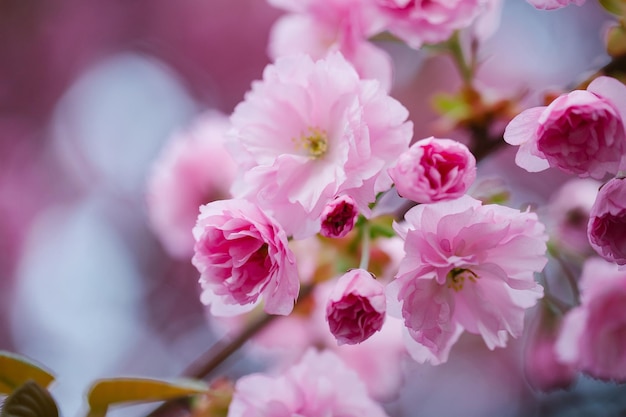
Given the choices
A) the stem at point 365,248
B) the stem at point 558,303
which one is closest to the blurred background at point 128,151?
the stem at point 558,303

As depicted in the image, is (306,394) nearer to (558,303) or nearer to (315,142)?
(315,142)

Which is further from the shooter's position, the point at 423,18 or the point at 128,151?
the point at 128,151

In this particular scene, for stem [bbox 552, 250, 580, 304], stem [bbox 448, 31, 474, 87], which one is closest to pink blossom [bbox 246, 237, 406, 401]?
stem [bbox 552, 250, 580, 304]

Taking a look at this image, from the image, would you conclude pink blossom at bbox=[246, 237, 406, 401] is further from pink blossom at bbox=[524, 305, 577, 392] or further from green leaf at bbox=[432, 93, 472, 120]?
green leaf at bbox=[432, 93, 472, 120]

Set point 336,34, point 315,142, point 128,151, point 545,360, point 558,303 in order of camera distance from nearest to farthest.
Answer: point 315,142, point 336,34, point 558,303, point 545,360, point 128,151

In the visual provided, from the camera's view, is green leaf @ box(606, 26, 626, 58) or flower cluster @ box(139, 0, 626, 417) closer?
flower cluster @ box(139, 0, 626, 417)

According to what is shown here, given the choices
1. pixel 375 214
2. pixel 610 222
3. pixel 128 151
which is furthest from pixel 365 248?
pixel 128 151

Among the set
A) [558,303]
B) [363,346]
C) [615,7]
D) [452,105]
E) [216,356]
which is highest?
[615,7]

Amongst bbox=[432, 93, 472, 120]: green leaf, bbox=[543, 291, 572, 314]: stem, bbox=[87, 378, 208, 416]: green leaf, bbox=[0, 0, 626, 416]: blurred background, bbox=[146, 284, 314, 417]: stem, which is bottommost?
bbox=[0, 0, 626, 416]: blurred background
